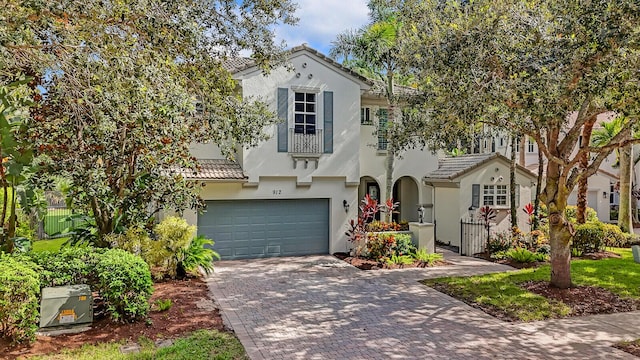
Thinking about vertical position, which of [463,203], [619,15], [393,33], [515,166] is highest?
[393,33]

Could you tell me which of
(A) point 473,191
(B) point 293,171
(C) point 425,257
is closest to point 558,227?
(C) point 425,257

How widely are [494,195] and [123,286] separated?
1661cm

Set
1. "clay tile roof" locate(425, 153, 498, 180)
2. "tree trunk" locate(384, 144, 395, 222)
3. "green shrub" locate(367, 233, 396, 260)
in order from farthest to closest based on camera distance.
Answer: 1. "clay tile roof" locate(425, 153, 498, 180)
2. "tree trunk" locate(384, 144, 395, 222)
3. "green shrub" locate(367, 233, 396, 260)

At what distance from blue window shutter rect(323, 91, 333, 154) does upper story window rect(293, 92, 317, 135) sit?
0.45 meters

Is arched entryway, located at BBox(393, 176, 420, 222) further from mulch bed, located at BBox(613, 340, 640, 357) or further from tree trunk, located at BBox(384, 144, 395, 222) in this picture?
mulch bed, located at BBox(613, 340, 640, 357)

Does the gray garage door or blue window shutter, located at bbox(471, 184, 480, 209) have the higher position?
blue window shutter, located at bbox(471, 184, 480, 209)

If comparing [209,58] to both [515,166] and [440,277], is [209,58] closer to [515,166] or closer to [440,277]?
[440,277]

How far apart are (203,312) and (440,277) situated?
A: 7525 mm

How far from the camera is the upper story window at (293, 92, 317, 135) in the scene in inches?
667

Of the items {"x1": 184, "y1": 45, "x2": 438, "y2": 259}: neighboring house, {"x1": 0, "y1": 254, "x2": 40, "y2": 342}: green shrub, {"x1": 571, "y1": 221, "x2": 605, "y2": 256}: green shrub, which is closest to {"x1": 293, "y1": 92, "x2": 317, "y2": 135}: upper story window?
{"x1": 184, "y1": 45, "x2": 438, "y2": 259}: neighboring house

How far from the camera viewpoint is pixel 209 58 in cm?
975

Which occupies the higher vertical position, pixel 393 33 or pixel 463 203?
pixel 393 33

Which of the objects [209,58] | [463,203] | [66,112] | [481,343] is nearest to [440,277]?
[481,343]

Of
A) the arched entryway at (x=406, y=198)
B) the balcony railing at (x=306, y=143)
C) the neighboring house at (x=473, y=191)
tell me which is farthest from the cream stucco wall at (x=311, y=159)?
the arched entryway at (x=406, y=198)
